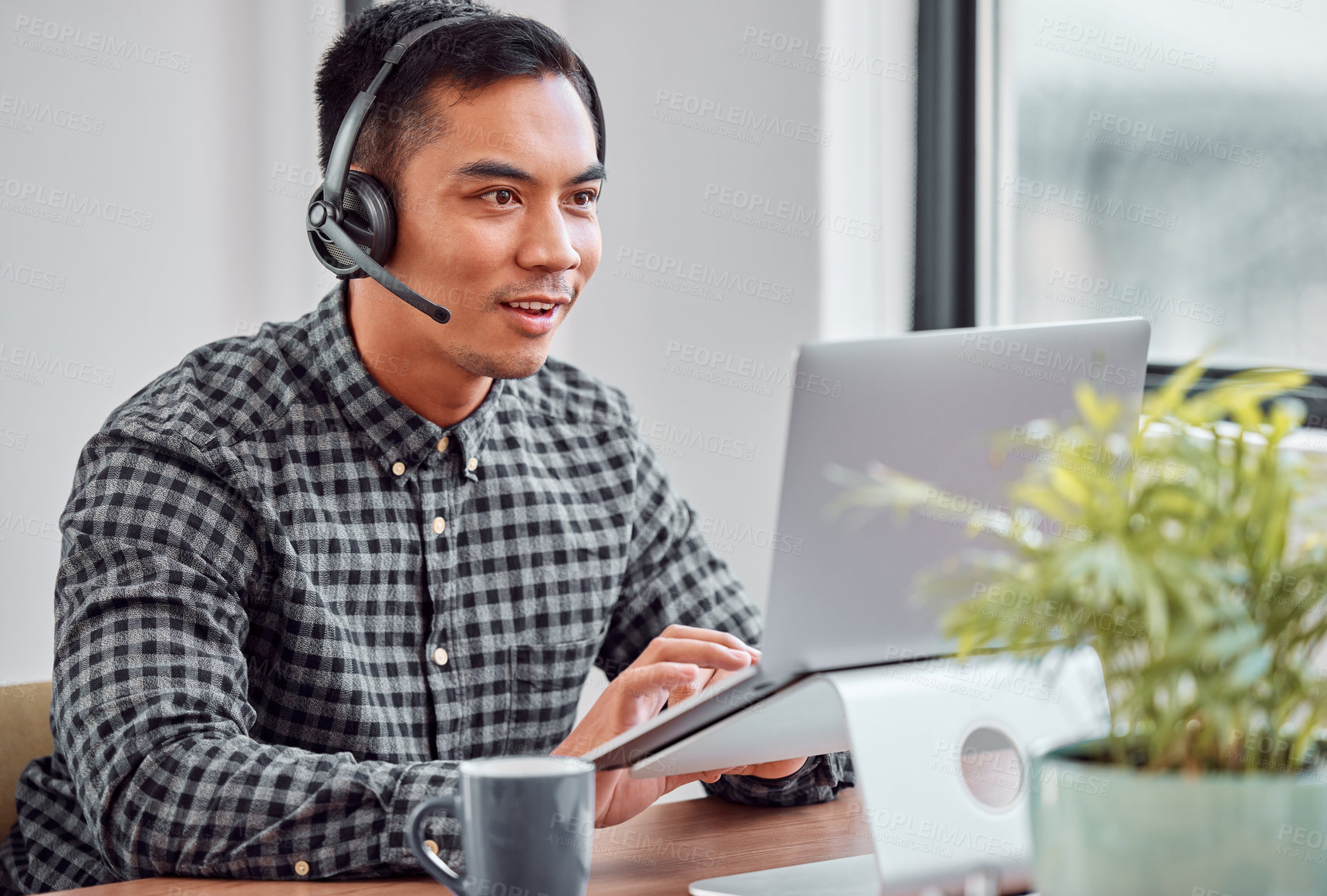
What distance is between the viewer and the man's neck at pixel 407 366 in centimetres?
133

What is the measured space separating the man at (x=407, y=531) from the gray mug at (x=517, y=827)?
245mm

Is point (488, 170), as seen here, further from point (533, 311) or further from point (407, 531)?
point (407, 531)

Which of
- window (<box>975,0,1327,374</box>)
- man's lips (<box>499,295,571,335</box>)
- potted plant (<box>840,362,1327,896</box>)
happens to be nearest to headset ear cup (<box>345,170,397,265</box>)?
man's lips (<box>499,295,571,335</box>)

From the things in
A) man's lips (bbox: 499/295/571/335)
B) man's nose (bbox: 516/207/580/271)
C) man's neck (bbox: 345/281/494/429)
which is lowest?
man's neck (bbox: 345/281/494/429)

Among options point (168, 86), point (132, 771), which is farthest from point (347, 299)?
point (168, 86)

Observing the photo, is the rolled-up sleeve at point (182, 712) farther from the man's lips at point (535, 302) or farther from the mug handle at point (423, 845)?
the man's lips at point (535, 302)

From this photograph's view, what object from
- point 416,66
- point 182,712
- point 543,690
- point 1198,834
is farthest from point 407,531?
point 1198,834

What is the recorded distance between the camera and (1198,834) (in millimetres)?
486

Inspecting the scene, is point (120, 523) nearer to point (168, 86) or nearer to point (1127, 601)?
point (1127, 601)

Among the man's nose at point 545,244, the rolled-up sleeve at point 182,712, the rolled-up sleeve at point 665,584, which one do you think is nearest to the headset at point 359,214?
the man's nose at point 545,244

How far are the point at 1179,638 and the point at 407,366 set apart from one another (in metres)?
0.99

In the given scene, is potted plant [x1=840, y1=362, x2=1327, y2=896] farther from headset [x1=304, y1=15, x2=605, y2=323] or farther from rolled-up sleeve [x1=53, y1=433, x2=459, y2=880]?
headset [x1=304, y1=15, x2=605, y2=323]

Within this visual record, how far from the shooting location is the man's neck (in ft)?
4.36

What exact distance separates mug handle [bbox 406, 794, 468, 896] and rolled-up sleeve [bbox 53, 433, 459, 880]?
0.59 feet
